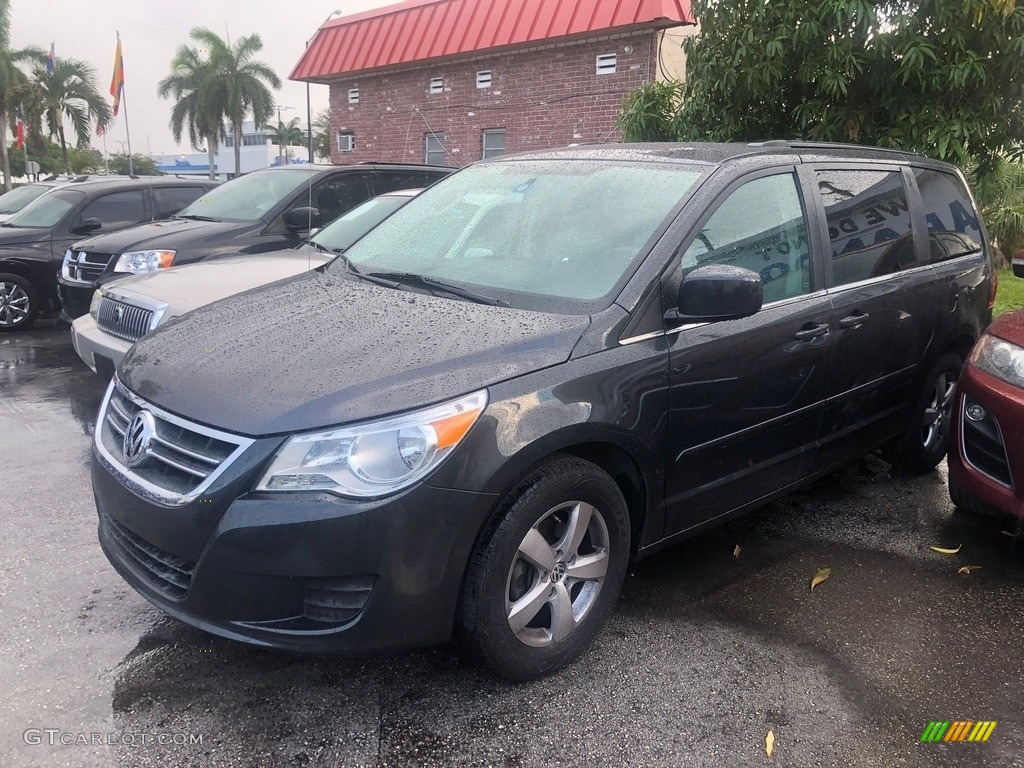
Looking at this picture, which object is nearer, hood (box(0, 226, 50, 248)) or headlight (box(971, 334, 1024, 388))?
headlight (box(971, 334, 1024, 388))

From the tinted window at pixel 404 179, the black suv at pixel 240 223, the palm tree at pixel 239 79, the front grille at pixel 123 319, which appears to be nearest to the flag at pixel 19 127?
the palm tree at pixel 239 79

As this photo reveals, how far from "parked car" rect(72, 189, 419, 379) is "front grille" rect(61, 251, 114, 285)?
167cm

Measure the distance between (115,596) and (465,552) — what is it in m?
1.63

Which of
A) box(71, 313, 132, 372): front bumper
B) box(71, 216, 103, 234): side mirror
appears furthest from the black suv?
box(71, 313, 132, 372): front bumper

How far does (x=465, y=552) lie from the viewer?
2375mm

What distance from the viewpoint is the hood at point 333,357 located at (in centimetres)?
234

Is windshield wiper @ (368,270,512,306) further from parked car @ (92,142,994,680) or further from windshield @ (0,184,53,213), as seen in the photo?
windshield @ (0,184,53,213)

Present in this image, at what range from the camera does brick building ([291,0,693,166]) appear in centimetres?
1312

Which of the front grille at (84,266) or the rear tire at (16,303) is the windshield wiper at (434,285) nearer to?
the front grille at (84,266)

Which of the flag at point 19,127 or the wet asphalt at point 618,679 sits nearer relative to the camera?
the wet asphalt at point 618,679

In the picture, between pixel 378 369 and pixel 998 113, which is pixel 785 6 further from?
pixel 378 369

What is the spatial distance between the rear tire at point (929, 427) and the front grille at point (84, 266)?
590 cm

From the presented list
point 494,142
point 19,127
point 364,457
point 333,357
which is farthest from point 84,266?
point 19,127

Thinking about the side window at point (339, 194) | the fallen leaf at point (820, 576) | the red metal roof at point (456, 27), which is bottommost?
the fallen leaf at point (820, 576)
